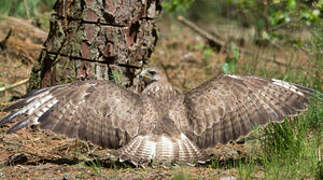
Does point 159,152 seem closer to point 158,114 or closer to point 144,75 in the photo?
point 158,114

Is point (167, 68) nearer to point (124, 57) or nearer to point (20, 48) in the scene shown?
point (20, 48)

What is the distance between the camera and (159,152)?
4512 mm

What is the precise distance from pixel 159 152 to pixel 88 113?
776mm

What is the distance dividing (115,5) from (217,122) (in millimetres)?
1739

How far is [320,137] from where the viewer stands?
4.95 meters

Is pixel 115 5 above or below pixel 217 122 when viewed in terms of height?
above

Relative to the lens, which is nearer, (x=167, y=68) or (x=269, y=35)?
(x=269, y=35)

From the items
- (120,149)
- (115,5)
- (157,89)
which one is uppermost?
(115,5)

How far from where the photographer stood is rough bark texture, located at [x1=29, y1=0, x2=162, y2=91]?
538 centimetres

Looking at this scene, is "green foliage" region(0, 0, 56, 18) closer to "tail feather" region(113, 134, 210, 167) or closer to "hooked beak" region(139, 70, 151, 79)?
"hooked beak" region(139, 70, 151, 79)

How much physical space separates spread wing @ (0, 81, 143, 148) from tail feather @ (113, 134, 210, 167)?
164 mm

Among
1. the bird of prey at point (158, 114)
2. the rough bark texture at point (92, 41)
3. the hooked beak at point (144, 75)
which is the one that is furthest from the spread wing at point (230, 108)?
the rough bark texture at point (92, 41)

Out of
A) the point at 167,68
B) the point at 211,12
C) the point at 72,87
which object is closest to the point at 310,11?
the point at 167,68

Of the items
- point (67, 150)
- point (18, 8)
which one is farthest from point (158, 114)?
point (18, 8)
